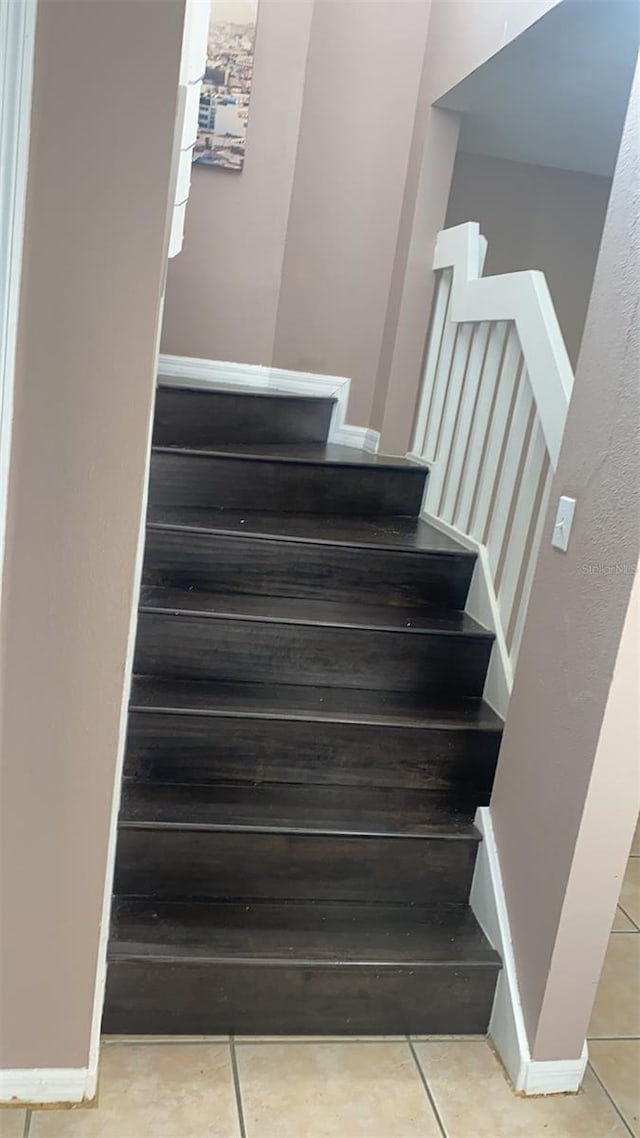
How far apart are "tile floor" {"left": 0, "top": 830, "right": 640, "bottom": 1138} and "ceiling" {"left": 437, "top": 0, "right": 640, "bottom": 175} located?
230cm

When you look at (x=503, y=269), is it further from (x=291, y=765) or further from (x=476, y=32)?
(x=291, y=765)

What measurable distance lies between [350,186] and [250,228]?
16.4 inches

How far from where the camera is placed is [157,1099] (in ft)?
5.36

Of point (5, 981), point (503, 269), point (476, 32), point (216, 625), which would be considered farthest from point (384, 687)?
point (503, 269)

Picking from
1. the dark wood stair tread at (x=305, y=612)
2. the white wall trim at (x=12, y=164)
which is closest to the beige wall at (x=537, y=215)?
the dark wood stair tread at (x=305, y=612)

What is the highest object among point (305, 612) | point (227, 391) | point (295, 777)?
point (227, 391)

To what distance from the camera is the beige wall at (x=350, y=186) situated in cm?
329

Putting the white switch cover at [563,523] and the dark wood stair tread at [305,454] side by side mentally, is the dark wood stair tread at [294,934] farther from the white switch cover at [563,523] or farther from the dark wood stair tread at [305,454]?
the dark wood stair tread at [305,454]

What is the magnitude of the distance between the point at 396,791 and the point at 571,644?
0.64 metres

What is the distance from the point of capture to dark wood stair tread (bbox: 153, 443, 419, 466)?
8.75ft

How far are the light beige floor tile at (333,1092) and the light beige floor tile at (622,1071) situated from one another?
1.32 ft

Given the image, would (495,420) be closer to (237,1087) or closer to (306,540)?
(306,540)

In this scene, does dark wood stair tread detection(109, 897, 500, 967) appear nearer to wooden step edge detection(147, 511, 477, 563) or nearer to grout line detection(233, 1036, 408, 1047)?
grout line detection(233, 1036, 408, 1047)

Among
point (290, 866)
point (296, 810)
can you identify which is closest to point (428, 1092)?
point (290, 866)
